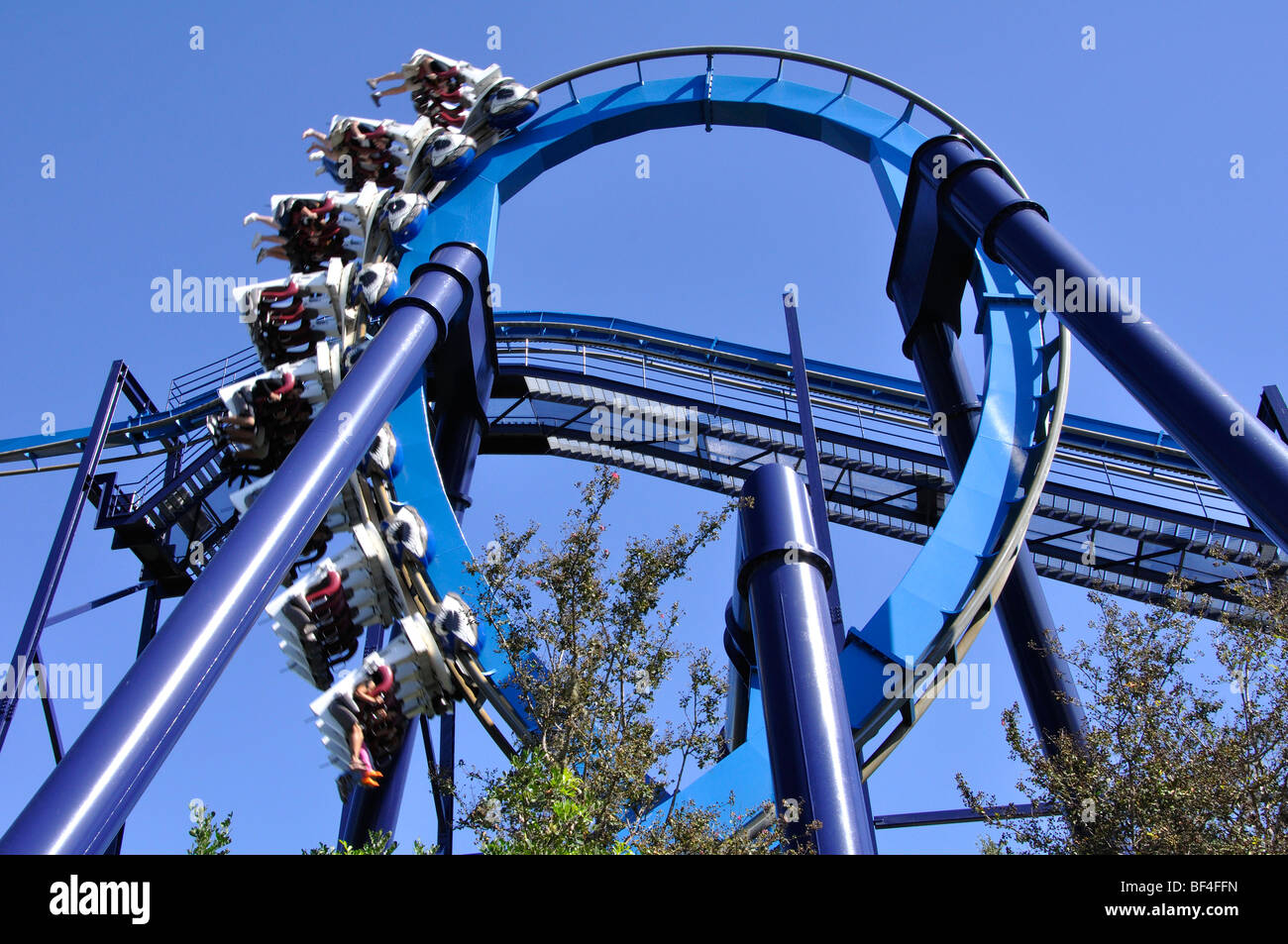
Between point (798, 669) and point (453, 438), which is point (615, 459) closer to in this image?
point (453, 438)

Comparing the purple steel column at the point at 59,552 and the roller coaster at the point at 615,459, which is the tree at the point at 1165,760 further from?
the purple steel column at the point at 59,552

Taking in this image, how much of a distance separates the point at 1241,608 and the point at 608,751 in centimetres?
961

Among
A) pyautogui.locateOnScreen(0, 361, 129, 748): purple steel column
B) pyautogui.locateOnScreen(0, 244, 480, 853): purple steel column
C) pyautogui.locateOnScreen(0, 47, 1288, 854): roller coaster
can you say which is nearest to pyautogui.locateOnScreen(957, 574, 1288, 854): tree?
pyautogui.locateOnScreen(0, 47, 1288, 854): roller coaster

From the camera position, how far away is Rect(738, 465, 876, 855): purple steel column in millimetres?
5961

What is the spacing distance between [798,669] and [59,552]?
864cm

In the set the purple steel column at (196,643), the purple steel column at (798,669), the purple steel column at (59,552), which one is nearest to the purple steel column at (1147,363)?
the purple steel column at (798,669)

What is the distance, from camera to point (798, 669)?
6.53 metres

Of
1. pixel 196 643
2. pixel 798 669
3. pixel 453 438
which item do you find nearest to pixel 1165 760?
pixel 798 669

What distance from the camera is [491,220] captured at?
1262cm

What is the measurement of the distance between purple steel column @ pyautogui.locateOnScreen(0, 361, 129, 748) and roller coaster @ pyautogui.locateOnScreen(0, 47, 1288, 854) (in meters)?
0.04

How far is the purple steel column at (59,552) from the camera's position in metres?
10.7
